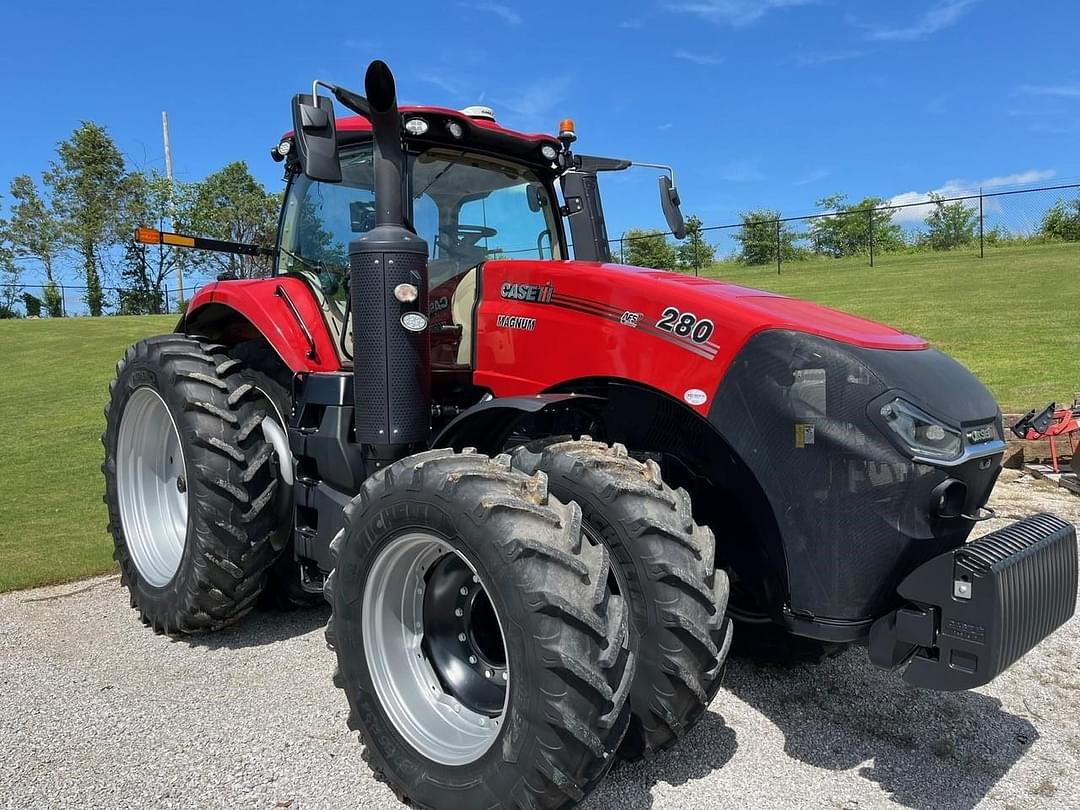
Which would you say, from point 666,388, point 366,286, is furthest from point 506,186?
point 666,388

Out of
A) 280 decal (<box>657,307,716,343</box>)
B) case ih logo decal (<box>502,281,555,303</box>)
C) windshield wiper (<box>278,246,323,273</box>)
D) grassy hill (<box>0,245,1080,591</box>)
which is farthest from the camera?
grassy hill (<box>0,245,1080,591</box>)

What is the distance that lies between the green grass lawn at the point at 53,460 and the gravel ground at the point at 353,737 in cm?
144

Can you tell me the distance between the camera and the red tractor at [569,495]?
2.33 meters

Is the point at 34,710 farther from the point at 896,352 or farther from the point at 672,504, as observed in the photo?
the point at 896,352

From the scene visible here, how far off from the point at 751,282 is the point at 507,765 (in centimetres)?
2187

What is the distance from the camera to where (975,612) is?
2314 mm

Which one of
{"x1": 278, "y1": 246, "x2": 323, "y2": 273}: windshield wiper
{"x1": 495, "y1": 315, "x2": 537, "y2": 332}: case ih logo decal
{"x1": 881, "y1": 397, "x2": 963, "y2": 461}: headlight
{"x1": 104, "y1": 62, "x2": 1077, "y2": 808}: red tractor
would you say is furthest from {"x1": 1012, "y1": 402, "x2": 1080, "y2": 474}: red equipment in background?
{"x1": 278, "y1": 246, "x2": 323, "y2": 273}: windshield wiper

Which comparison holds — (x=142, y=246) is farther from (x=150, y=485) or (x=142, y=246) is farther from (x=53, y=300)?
(x=150, y=485)

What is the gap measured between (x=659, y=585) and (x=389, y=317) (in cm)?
139

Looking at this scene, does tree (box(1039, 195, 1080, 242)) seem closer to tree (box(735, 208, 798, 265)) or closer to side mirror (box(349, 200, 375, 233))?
tree (box(735, 208, 798, 265))

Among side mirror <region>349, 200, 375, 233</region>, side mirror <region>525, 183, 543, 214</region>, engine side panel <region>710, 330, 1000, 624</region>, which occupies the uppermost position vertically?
side mirror <region>525, 183, 543, 214</region>

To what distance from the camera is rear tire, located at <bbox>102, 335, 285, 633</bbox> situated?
12.4 feet

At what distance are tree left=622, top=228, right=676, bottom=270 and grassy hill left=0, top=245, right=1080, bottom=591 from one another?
230 cm

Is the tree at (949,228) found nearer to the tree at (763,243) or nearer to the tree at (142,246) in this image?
the tree at (763,243)
